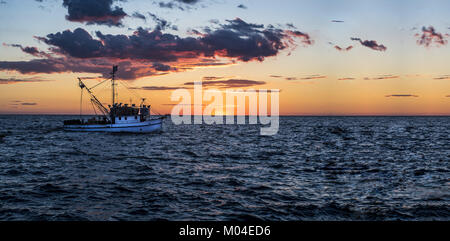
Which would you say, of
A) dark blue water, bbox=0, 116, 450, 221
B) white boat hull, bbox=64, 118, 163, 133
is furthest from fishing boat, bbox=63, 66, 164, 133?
dark blue water, bbox=0, 116, 450, 221

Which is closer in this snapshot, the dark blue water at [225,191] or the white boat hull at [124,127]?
the dark blue water at [225,191]

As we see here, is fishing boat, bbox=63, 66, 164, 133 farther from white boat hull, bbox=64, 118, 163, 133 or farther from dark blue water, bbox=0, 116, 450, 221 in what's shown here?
dark blue water, bbox=0, 116, 450, 221

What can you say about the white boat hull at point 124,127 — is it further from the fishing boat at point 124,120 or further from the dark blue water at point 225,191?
the dark blue water at point 225,191

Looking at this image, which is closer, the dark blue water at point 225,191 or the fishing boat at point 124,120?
the dark blue water at point 225,191

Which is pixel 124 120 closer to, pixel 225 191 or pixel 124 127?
pixel 124 127

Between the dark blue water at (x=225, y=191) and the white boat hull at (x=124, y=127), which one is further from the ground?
the white boat hull at (x=124, y=127)

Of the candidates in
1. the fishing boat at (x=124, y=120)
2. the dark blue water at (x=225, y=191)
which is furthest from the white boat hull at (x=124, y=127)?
the dark blue water at (x=225, y=191)

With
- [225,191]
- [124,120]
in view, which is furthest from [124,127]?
[225,191]

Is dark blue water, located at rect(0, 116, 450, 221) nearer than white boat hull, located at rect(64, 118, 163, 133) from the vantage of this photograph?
Yes

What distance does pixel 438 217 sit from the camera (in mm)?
12695

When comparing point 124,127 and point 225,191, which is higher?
point 124,127

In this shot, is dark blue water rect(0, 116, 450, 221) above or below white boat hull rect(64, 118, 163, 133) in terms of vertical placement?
below

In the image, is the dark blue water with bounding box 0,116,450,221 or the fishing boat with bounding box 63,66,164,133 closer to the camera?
the dark blue water with bounding box 0,116,450,221

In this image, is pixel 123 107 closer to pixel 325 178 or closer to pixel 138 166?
pixel 138 166
